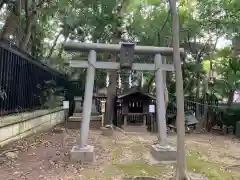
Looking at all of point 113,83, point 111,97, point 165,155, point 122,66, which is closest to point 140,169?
point 165,155

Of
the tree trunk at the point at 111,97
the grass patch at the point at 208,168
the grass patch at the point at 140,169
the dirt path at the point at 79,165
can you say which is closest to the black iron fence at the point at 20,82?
the dirt path at the point at 79,165

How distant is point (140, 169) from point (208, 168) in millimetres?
1602

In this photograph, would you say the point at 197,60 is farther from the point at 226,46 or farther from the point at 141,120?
the point at 141,120

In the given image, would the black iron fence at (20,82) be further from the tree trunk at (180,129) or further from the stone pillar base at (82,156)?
the tree trunk at (180,129)

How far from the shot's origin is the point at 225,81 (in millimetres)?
16531

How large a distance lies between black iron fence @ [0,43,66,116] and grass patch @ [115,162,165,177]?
307 centimetres

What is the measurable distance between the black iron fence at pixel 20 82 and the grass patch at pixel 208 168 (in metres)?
4.60

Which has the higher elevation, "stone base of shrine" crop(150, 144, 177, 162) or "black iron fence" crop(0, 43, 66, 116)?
"black iron fence" crop(0, 43, 66, 116)

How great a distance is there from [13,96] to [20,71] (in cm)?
87

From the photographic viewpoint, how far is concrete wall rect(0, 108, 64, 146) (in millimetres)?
6781

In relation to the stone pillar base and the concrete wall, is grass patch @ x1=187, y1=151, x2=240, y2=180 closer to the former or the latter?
the stone pillar base

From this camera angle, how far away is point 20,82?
8.55m

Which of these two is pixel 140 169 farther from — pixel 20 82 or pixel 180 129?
pixel 20 82

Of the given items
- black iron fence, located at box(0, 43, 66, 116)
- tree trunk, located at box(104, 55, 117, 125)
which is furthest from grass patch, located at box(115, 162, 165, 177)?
tree trunk, located at box(104, 55, 117, 125)
